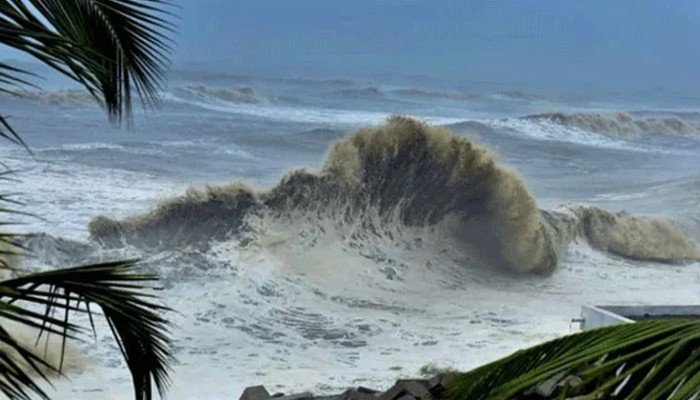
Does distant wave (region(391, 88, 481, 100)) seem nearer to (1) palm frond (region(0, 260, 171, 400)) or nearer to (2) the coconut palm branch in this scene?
(1) palm frond (region(0, 260, 171, 400))

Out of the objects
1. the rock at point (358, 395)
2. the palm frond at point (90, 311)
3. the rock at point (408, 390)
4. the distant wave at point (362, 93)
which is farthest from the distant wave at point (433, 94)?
the palm frond at point (90, 311)

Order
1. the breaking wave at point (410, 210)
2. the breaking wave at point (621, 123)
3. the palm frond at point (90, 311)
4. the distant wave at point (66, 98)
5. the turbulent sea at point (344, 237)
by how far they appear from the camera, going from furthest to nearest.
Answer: the breaking wave at point (621, 123)
the distant wave at point (66, 98)
the breaking wave at point (410, 210)
the turbulent sea at point (344, 237)
the palm frond at point (90, 311)

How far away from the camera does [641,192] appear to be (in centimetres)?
1616

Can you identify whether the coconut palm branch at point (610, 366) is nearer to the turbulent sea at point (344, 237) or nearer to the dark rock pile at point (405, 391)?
the dark rock pile at point (405, 391)

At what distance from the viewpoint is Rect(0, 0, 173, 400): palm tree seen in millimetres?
950

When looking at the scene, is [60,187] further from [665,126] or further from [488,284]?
[665,126]

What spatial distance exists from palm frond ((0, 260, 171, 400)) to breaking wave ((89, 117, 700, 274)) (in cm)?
1023

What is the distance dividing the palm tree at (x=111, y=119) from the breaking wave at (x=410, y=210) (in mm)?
10003

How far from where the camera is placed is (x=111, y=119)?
1.60 meters

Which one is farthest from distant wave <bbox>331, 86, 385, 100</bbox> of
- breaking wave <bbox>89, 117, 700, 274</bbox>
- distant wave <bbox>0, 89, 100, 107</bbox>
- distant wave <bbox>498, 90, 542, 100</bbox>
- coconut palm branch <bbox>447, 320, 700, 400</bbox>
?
coconut palm branch <bbox>447, 320, 700, 400</bbox>

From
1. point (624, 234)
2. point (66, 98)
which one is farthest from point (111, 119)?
point (66, 98)

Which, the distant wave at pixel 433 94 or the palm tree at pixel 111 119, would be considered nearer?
the palm tree at pixel 111 119

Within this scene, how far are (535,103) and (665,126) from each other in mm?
3522

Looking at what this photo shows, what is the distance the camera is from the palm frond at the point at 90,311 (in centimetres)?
91
